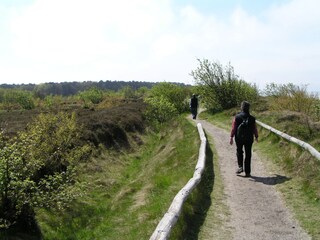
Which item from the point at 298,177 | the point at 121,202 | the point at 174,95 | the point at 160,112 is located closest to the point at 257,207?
the point at 298,177

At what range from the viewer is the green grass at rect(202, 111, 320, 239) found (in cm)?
761

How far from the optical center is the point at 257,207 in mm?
8516

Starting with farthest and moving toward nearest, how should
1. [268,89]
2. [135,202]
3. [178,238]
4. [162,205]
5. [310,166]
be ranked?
[268,89], [135,202], [310,166], [162,205], [178,238]

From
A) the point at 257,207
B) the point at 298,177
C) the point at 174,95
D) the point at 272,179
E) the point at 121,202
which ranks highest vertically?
the point at 174,95

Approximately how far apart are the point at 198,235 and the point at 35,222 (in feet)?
23.8

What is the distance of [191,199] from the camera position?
28.8ft

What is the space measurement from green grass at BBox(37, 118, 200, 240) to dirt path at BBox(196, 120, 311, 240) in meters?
1.41

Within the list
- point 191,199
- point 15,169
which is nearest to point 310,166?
point 191,199

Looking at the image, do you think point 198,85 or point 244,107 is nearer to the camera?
point 244,107

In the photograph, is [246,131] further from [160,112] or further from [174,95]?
[174,95]

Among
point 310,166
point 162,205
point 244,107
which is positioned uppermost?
point 244,107

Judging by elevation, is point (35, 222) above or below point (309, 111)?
A: below

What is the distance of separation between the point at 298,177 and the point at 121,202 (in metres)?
6.37

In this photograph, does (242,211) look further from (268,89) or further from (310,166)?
(268,89)
